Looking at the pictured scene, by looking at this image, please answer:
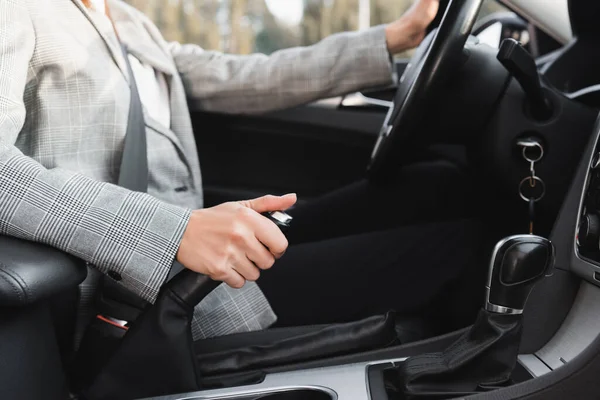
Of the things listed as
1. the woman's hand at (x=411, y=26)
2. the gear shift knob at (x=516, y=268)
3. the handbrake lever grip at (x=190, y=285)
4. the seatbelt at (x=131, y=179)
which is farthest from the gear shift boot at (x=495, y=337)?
the woman's hand at (x=411, y=26)

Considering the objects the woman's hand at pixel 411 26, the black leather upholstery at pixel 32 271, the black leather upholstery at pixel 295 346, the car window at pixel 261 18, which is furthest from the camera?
the car window at pixel 261 18

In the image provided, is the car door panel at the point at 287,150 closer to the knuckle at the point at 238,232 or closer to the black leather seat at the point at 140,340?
the black leather seat at the point at 140,340

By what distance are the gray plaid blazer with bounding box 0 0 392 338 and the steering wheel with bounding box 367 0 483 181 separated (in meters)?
0.25

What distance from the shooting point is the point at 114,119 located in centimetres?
98

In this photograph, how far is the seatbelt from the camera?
0.83 meters

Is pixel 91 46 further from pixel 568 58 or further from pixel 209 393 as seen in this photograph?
pixel 568 58

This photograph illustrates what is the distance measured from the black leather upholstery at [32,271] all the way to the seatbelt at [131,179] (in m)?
0.11

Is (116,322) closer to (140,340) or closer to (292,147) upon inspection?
(140,340)

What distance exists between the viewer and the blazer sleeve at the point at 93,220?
73cm

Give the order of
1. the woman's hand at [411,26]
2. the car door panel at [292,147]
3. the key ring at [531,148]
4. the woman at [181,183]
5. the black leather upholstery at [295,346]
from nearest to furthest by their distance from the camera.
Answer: the woman at [181,183] → the black leather upholstery at [295,346] → the key ring at [531,148] → the woman's hand at [411,26] → the car door panel at [292,147]

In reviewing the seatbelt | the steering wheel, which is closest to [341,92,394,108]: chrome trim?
the steering wheel

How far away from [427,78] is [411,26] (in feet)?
1.21

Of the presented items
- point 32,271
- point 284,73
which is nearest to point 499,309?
point 32,271

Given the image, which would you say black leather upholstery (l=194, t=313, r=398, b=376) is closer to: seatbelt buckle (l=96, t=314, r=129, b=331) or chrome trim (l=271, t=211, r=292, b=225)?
seatbelt buckle (l=96, t=314, r=129, b=331)
